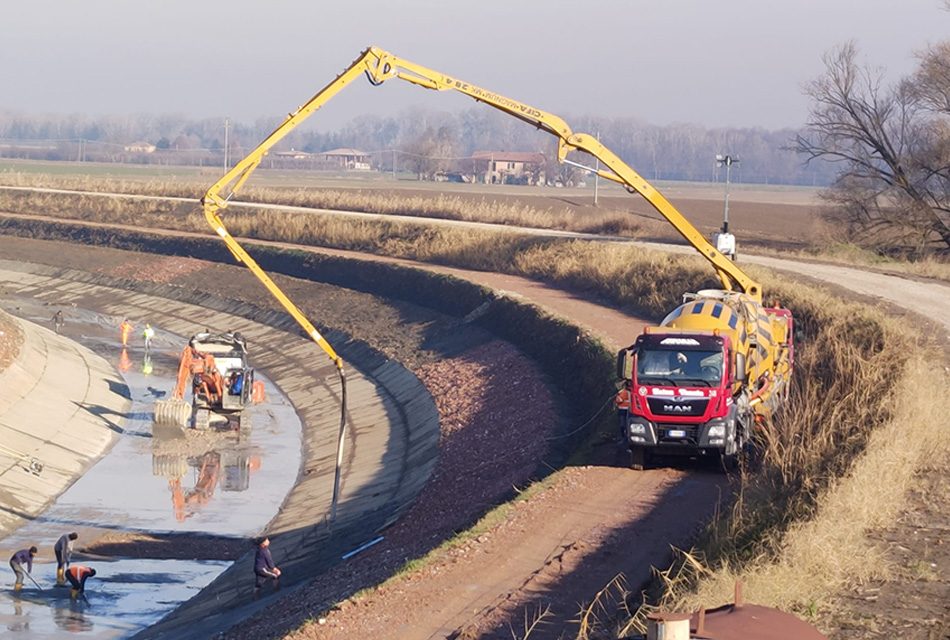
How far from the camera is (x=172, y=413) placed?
43906mm

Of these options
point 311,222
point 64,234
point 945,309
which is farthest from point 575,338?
point 64,234

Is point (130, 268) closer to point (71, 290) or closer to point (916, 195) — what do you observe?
point (71, 290)

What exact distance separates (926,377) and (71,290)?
63282mm

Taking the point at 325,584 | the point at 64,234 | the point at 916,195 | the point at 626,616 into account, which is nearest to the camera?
the point at 626,616

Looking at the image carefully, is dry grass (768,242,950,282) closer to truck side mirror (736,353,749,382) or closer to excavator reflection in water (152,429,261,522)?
excavator reflection in water (152,429,261,522)

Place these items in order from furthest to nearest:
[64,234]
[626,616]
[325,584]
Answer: [64,234] → [325,584] → [626,616]

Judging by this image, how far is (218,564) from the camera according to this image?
102 feet

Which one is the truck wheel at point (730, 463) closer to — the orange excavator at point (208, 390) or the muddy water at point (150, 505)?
the muddy water at point (150, 505)

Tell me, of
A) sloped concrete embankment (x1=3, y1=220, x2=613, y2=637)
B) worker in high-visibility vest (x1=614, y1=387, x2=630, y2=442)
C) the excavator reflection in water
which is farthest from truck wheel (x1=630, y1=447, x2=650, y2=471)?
the excavator reflection in water

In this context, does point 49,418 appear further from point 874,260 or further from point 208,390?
point 874,260

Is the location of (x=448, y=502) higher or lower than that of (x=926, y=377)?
lower

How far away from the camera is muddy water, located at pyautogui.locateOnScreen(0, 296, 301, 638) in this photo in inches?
1068

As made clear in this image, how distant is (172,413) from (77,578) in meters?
16.4

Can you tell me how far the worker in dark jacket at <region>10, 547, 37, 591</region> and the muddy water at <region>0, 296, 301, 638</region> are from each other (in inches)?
11.4
